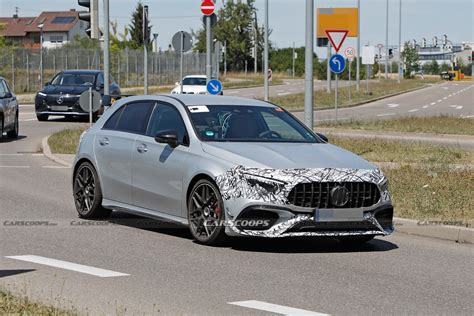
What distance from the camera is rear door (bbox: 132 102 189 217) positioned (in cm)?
1140

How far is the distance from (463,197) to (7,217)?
5664 mm

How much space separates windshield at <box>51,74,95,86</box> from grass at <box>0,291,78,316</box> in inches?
1136

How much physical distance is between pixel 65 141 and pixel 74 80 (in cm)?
1153

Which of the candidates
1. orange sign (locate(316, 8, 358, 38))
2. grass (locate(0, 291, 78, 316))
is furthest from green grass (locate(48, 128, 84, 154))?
orange sign (locate(316, 8, 358, 38))

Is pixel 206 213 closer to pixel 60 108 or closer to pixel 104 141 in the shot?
pixel 104 141

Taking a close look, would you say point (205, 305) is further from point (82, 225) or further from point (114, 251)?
point (82, 225)

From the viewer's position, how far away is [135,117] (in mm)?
12633

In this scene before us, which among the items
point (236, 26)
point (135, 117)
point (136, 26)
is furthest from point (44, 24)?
point (135, 117)

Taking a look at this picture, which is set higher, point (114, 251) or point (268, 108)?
point (268, 108)

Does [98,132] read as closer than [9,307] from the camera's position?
No

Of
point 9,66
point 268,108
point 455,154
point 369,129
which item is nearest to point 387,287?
point 268,108

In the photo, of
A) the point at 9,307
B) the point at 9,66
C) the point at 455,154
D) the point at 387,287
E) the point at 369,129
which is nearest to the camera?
the point at 9,307

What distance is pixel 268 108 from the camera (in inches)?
488

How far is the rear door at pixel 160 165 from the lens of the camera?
11398 millimetres
